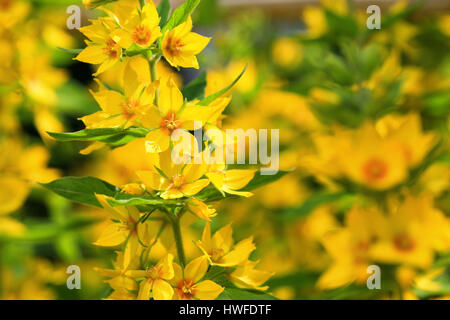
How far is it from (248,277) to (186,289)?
78mm

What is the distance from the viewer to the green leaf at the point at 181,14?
0.52 meters

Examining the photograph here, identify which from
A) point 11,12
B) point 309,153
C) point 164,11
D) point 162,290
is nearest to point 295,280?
point 162,290

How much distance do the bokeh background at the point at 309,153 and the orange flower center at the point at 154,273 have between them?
0.15 metres

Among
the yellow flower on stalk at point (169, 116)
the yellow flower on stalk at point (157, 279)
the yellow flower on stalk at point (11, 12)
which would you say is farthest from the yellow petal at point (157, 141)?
the yellow flower on stalk at point (11, 12)

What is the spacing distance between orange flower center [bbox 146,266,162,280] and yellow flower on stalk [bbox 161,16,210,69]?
0.70 ft

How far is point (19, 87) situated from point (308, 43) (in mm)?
665

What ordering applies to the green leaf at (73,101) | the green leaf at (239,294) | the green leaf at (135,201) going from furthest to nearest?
the green leaf at (73,101) → the green leaf at (239,294) → the green leaf at (135,201)

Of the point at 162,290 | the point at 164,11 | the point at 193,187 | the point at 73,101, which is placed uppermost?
the point at 73,101

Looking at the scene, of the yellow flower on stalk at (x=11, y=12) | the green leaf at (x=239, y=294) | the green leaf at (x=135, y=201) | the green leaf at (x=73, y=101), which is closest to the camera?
the green leaf at (x=135, y=201)

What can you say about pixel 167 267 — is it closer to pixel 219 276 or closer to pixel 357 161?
pixel 219 276

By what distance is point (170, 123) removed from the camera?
507 mm

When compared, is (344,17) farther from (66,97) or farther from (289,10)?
(289,10)

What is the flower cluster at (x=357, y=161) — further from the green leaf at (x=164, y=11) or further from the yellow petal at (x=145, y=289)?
the yellow petal at (x=145, y=289)

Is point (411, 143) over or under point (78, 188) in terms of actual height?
over
